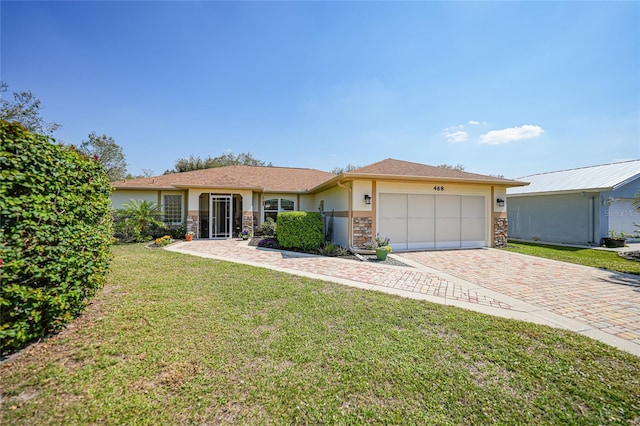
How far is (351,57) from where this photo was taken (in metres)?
10.6

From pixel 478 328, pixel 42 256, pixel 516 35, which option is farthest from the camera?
pixel 516 35

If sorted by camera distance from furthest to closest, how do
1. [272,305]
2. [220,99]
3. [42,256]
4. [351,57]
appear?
[220,99] → [351,57] → [272,305] → [42,256]

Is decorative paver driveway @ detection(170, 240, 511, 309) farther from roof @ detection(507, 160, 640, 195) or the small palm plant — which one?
roof @ detection(507, 160, 640, 195)

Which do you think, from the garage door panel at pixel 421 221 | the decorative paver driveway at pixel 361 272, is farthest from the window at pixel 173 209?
the garage door panel at pixel 421 221

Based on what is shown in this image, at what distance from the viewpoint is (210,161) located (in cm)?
2944

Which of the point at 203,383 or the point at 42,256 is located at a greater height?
the point at 42,256

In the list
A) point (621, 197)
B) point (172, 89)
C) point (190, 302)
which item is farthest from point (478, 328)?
point (621, 197)

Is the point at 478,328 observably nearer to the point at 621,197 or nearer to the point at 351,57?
the point at 351,57

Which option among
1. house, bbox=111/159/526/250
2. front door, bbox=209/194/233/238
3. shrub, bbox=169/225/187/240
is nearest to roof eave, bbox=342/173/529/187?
house, bbox=111/159/526/250

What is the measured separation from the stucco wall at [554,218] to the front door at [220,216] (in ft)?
58.2

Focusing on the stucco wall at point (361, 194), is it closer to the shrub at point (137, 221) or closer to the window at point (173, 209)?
the shrub at point (137, 221)

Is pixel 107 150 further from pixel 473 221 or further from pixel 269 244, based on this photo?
pixel 473 221

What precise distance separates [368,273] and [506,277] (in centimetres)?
351

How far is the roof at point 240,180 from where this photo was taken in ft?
44.0
